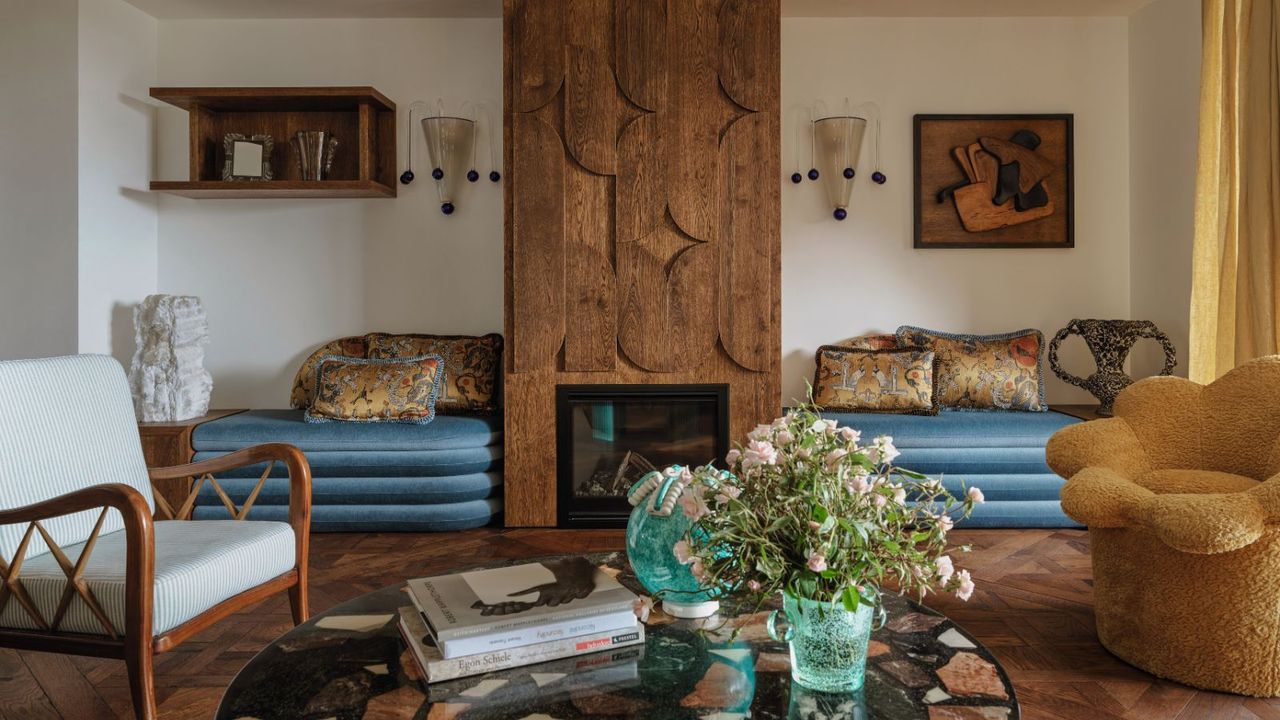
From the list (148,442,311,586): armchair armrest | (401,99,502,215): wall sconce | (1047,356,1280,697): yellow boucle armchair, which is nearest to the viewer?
(1047,356,1280,697): yellow boucle armchair

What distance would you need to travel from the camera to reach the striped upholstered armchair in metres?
1.74

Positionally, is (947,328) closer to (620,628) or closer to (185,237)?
(620,628)

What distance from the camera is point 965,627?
2.55 meters

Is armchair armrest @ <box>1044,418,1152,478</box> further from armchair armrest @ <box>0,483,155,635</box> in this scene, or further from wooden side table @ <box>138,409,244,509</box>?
wooden side table @ <box>138,409,244,509</box>

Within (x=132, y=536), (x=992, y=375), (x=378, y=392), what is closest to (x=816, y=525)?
(x=132, y=536)

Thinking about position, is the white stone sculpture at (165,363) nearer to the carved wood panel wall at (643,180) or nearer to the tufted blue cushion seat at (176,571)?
the carved wood panel wall at (643,180)

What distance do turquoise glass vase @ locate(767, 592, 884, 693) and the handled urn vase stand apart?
321cm

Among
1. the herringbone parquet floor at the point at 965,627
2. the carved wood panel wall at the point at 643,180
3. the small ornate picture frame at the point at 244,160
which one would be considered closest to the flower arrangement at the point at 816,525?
the herringbone parquet floor at the point at 965,627

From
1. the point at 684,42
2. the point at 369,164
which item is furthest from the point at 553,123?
the point at 369,164

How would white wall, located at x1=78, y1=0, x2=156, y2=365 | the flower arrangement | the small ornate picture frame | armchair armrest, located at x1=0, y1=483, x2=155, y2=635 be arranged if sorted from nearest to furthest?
the flower arrangement, armchair armrest, located at x1=0, y1=483, x2=155, y2=635, white wall, located at x1=78, y1=0, x2=156, y2=365, the small ornate picture frame

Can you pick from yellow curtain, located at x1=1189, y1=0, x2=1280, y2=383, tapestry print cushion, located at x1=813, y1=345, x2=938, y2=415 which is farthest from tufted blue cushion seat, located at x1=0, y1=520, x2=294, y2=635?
yellow curtain, located at x1=1189, y1=0, x2=1280, y2=383

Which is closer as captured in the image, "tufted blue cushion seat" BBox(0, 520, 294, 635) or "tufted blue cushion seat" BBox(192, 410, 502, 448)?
"tufted blue cushion seat" BBox(0, 520, 294, 635)

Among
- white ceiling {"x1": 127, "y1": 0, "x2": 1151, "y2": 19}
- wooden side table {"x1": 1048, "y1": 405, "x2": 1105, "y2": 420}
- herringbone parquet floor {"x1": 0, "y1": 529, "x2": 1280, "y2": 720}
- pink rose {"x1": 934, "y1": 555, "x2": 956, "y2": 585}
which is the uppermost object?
white ceiling {"x1": 127, "y1": 0, "x2": 1151, "y2": 19}

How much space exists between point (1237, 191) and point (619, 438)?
2559mm
